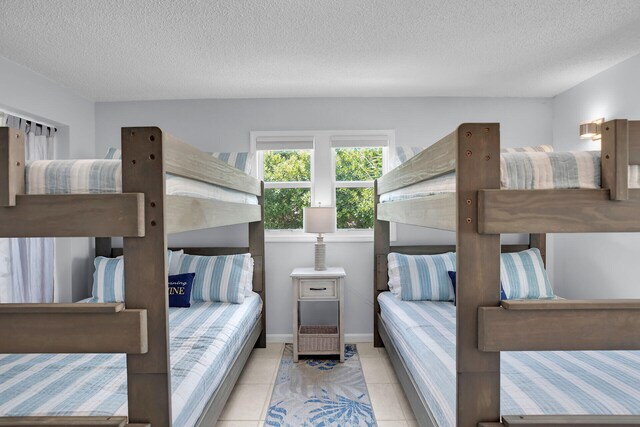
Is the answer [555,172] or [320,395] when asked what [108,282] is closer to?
[320,395]

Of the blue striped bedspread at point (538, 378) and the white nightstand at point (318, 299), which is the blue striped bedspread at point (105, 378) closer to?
the white nightstand at point (318, 299)

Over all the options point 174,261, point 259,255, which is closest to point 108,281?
point 174,261

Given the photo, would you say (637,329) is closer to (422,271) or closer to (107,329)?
(107,329)

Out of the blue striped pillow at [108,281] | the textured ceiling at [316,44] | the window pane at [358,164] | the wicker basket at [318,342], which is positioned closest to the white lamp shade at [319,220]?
the window pane at [358,164]

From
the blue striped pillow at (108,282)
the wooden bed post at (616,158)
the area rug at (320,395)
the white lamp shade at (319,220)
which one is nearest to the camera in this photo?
the wooden bed post at (616,158)

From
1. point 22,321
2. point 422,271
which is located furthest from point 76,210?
point 422,271

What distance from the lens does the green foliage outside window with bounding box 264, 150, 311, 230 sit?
12.8 feet

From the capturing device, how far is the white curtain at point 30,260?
2.96 meters

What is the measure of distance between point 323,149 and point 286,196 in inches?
23.5

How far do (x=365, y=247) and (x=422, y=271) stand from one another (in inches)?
27.2

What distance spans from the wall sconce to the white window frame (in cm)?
154

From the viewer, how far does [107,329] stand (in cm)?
120

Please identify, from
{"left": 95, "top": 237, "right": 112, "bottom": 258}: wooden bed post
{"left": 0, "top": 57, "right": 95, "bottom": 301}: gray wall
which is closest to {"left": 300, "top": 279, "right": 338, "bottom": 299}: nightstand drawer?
{"left": 95, "top": 237, "right": 112, "bottom": 258}: wooden bed post

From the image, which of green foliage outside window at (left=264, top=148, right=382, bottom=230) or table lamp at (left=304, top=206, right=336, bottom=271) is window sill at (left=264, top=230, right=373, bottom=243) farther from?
table lamp at (left=304, top=206, right=336, bottom=271)
